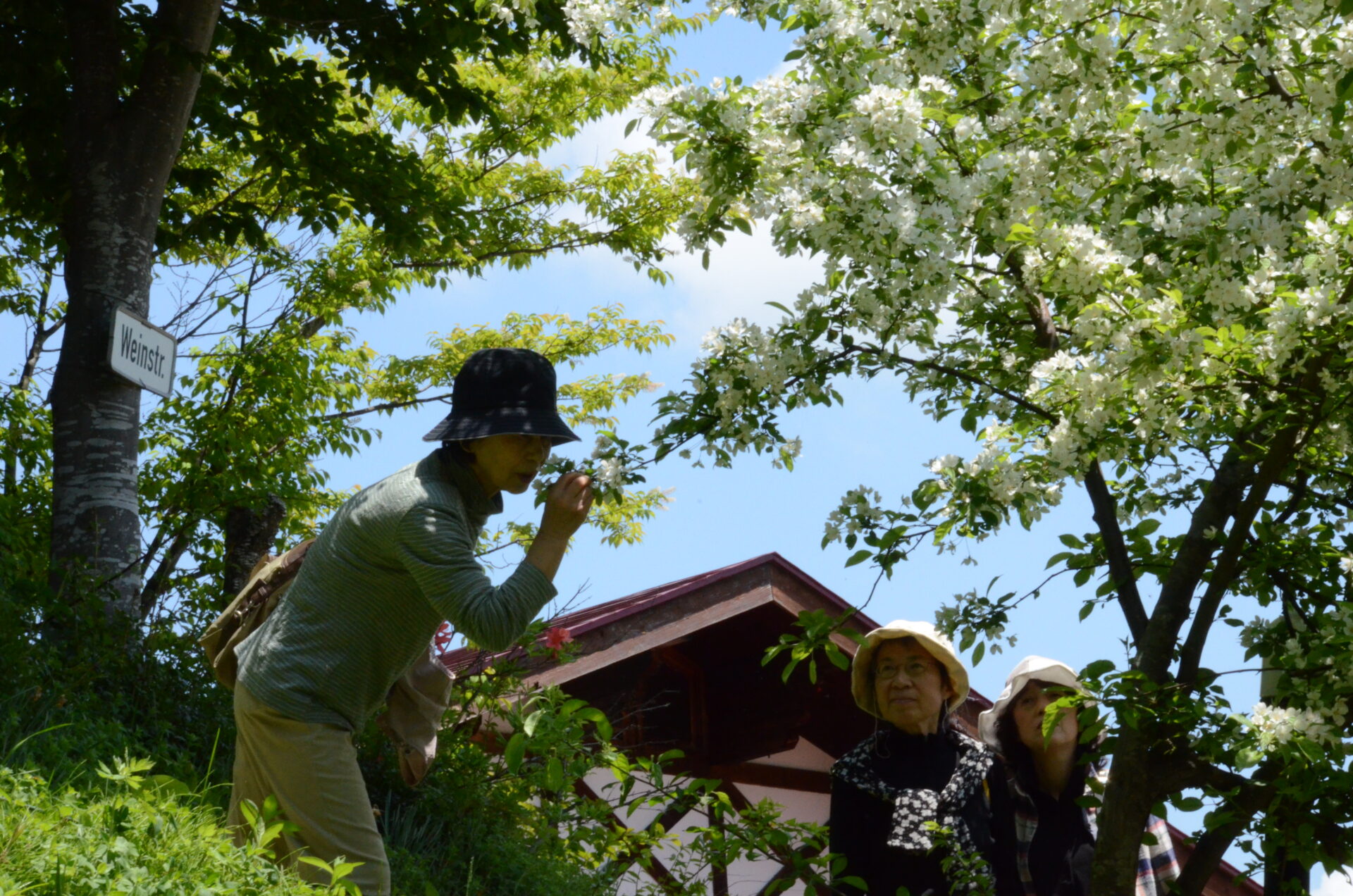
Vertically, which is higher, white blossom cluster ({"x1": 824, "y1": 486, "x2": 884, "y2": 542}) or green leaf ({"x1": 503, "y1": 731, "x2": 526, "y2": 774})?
white blossom cluster ({"x1": 824, "y1": 486, "x2": 884, "y2": 542})

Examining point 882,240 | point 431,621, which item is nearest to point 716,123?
point 882,240

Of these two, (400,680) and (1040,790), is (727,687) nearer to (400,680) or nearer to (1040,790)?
(1040,790)

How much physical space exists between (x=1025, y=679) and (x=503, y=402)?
6.60ft

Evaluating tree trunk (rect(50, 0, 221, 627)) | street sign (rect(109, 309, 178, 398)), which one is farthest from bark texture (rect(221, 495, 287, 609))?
street sign (rect(109, 309, 178, 398))

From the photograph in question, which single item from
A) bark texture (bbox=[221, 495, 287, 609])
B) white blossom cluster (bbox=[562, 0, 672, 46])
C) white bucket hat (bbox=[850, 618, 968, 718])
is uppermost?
white blossom cluster (bbox=[562, 0, 672, 46])

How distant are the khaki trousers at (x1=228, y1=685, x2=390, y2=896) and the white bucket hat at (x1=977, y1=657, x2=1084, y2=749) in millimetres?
2077

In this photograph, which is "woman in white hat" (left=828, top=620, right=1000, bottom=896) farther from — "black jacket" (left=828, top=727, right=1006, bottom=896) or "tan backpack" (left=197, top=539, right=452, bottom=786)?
"tan backpack" (left=197, top=539, right=452, bottom=786)

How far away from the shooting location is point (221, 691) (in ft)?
19.5

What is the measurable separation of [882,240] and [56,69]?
589 centimetres

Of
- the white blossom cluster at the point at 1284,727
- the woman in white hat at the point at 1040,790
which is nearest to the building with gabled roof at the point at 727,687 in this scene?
the woman in white hat at the point at 1040,790

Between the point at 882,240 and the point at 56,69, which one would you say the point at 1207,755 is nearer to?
the point at 882,240

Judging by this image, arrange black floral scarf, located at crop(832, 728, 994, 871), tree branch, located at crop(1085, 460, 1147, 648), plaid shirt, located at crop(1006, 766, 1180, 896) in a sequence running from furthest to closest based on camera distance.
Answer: tree branch, located at crop(1085, 460, 1147, 648) < plaid shirt, located at crop(1006, 766, 1180, 896) < black floral scarf, located at crop(832, 728, 994, 871)

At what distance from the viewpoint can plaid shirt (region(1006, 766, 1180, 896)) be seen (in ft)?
13.2

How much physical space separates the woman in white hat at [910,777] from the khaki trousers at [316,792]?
144 centimetres
